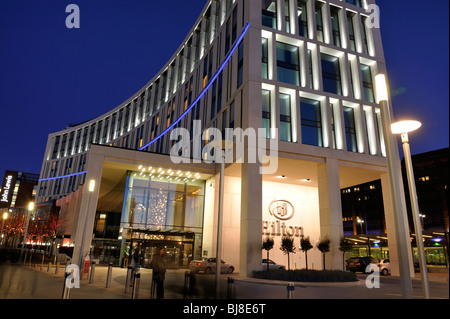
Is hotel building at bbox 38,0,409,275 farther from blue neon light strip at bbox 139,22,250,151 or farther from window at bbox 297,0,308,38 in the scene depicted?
blue neon light strip at bbox 139,22,250,151

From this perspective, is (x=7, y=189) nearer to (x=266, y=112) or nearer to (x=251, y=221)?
(x=266, y=112)

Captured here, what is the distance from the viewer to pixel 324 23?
31.1 m

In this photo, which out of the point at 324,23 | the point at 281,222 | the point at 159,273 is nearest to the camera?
the point at 159,273

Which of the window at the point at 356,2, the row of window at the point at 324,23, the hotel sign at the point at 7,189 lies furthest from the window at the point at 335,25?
the hotel sign at the point at 7,189

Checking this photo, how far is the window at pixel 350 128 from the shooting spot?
28.6m

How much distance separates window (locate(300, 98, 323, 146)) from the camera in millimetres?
27328

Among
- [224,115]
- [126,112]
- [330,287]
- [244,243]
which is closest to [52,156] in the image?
[126,112]

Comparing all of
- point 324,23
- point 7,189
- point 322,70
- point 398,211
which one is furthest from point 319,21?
point 7,189

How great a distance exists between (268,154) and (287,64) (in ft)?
30.4

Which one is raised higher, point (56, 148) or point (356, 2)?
point (356, 2)

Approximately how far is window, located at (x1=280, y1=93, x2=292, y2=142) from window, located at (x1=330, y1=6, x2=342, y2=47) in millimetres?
8802
